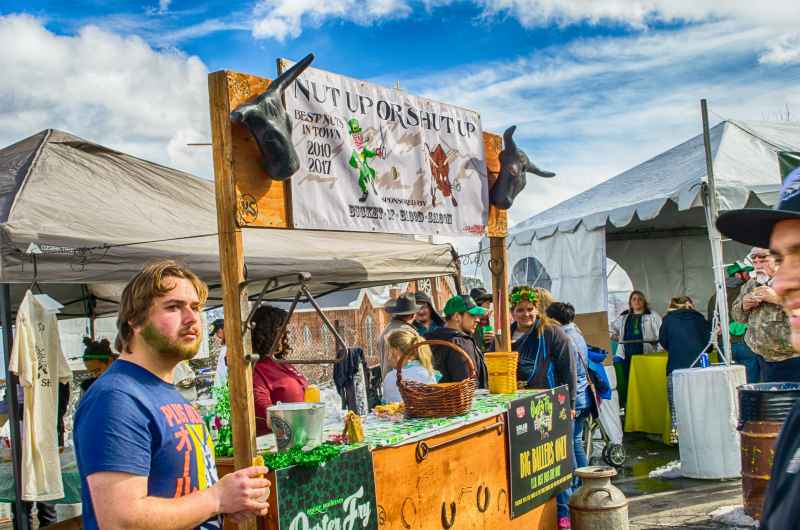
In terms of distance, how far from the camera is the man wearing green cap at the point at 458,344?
18.4ft

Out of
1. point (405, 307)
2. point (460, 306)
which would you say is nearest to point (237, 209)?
point (460, 306)

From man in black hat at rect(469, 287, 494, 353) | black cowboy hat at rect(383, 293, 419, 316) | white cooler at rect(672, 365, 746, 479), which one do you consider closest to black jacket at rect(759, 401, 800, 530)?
black cowboy hat at rect(383, 293, 419, 316)

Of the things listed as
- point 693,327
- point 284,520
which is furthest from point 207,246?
point 693,327

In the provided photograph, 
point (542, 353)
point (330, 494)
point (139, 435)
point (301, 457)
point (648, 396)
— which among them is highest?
point (139, 435)

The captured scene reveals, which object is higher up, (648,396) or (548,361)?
(548,361)

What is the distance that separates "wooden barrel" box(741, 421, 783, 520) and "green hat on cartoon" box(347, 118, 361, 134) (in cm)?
389

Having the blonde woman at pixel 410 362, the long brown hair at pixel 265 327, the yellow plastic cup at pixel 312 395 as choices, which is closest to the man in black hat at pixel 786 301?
the yellow plastic cup at pixel 312 395

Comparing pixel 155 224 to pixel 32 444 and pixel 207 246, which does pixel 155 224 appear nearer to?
pixel 207 246

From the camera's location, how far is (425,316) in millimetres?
8750

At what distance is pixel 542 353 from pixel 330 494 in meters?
2.90

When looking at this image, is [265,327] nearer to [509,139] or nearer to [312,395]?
[312,395]

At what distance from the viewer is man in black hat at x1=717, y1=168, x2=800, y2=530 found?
135cm

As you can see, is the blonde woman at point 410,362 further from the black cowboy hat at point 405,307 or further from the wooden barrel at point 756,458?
the wooden barrel at point 756,458

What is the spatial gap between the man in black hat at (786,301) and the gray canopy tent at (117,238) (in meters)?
Result: 2.55
